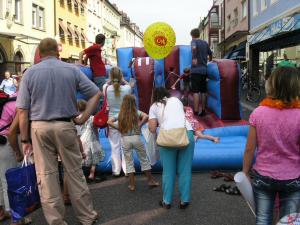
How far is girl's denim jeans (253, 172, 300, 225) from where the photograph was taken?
296 centimetres

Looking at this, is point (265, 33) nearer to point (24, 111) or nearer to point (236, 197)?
point (236, 197)

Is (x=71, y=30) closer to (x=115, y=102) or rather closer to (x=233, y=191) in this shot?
(x=115, y=102)

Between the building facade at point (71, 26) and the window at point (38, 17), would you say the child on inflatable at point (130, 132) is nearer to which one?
the window at point (38, 17)

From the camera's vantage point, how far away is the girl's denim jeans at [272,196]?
296 cm

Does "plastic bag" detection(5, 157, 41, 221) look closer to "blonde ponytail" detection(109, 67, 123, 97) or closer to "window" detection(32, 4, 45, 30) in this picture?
"blonde ponytail" detection(109, 67, 123, 97)

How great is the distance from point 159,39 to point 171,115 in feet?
15.7

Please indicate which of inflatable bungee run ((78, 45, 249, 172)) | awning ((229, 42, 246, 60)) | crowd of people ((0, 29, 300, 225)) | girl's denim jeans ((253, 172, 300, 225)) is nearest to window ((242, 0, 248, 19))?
awning ((229, 42, 246, 60))

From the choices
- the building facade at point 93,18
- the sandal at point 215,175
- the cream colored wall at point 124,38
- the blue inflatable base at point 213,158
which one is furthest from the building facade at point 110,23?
the sandal at point 215,175

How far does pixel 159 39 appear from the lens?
9414mm

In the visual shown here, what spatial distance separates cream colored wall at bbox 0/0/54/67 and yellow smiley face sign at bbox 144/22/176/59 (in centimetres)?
1504

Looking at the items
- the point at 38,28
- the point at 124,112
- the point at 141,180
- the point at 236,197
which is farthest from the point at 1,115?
the point at 38,28

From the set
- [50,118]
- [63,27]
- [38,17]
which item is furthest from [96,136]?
[63,27]

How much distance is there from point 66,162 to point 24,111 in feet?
2.10

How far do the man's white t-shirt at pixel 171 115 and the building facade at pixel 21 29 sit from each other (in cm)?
1983
